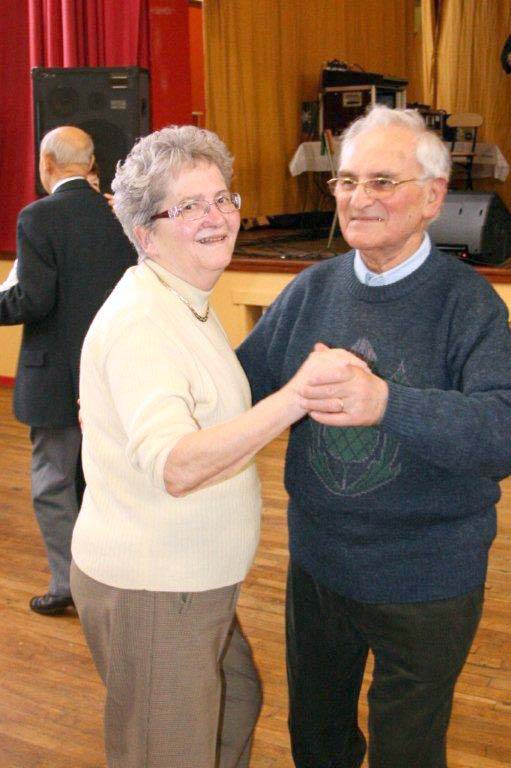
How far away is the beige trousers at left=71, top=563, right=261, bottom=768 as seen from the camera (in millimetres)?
1440

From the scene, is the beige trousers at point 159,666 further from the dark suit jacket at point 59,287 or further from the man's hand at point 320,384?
the dark suit jacket at point 59,287

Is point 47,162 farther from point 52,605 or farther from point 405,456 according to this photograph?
point 405,456

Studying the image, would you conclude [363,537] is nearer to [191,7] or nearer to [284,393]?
[284,393]

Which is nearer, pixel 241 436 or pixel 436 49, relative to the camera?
pixel 241 436

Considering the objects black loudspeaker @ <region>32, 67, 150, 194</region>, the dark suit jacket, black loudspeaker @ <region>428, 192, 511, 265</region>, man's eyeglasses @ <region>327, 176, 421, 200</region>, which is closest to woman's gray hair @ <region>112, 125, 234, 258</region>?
man's eyeglasses @ <region>327, 176, 421, 200</region>

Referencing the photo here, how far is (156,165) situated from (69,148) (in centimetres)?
150

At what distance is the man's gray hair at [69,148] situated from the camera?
2.80 metres

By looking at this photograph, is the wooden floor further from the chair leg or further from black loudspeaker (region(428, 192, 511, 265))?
the chair leg

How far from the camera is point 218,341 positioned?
4.92ft

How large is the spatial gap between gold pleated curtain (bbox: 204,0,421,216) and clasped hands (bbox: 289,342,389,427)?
634 centimetres

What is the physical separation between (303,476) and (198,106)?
7050 mm

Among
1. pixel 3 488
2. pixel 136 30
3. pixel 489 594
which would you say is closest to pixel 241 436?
pixel 489 594

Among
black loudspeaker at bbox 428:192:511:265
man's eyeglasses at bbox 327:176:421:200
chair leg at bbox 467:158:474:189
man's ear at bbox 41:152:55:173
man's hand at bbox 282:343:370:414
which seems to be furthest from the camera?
chair leg at bbox 467:158:474:189

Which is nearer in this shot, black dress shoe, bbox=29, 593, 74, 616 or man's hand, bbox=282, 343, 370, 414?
man's hand, bbox=282, 343, 370, 414
